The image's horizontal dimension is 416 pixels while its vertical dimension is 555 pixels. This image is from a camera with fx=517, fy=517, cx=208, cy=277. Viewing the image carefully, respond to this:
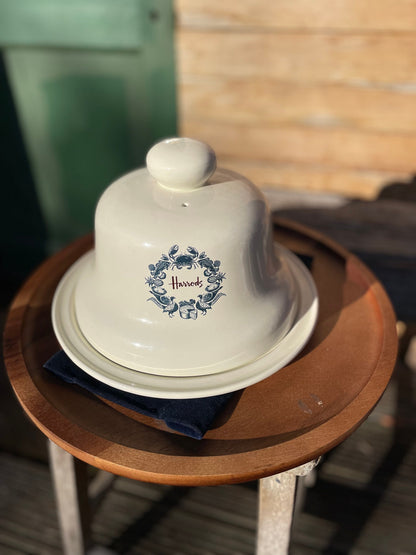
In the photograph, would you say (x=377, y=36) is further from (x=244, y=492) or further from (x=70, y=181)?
(x=244, y=492)

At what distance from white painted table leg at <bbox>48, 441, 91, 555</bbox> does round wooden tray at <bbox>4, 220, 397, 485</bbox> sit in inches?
7.2

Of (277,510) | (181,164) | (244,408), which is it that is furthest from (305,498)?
(181,164)

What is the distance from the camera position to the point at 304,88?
4.66ft

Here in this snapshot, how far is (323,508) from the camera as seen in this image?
1.37 meters

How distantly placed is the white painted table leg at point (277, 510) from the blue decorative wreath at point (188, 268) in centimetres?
30

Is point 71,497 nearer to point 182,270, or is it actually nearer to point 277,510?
point 277,510

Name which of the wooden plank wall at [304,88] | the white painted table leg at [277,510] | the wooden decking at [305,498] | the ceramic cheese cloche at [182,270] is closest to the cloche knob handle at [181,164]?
the ceramic cheese cloche at [182,270]

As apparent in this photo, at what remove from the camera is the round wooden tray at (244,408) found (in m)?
0.75

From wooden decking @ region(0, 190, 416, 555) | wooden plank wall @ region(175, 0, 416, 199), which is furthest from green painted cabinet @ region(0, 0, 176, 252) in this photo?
wooden decking @ region(0, 190, 416, 555)

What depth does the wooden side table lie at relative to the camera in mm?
750

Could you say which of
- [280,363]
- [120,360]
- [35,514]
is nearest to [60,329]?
[120,360]

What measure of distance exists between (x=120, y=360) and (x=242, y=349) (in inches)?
7.8

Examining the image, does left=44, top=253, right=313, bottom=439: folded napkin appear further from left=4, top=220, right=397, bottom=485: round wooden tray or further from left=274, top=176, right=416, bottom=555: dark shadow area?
left=274, top=176, right=416, bottom=555: dark shadow area

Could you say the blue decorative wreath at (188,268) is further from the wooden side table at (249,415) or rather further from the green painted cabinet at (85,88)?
the green painted cabinet at (85,88)
